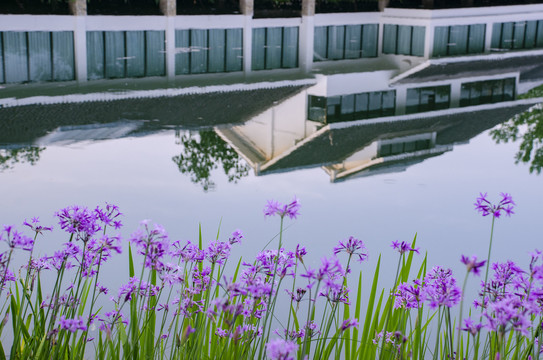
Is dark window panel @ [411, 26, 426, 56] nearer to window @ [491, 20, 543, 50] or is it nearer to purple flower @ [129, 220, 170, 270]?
window @ [491, 20, 543, 50]

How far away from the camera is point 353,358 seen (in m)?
2.99

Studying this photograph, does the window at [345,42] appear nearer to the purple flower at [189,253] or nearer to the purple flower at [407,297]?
the purple flower at [407,297]

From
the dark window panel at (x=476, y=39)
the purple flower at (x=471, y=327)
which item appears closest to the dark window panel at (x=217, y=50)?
the dark window panel at (x=476, y=39)

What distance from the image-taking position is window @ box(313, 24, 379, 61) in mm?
20188

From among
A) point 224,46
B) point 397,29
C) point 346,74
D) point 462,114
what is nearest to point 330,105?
point 462,114

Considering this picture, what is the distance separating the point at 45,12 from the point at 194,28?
10.5 feet

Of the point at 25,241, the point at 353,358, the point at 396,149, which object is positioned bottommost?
the point at 396,149

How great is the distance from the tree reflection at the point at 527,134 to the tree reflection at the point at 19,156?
5601 millimetres

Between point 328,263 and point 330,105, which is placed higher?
point 328,263

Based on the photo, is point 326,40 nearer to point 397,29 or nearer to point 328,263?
point 397,29

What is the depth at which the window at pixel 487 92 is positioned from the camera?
14570 millimetres

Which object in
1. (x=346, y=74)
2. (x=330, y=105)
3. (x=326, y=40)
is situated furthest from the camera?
(x=326, y=40)

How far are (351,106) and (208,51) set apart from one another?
543cm

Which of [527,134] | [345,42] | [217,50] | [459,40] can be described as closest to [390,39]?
[345,42]
